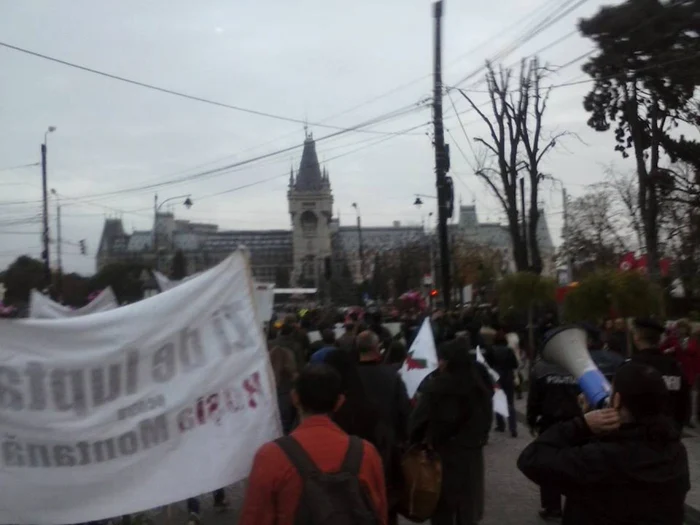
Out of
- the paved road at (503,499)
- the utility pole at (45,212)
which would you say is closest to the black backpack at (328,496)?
the paved road at (503,499)

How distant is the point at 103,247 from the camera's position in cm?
15812

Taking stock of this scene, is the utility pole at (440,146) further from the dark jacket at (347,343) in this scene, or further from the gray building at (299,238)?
the gray building at (299,238)

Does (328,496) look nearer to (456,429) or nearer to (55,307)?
(456,429)

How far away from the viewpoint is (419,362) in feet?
31.0

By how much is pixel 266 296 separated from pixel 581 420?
1574 centimetres

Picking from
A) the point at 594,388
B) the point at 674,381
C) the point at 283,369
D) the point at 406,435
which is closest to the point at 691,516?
the point at 674,381

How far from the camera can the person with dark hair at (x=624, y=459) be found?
10.7ft

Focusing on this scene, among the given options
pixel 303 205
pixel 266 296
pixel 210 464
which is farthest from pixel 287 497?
pixel 303 205

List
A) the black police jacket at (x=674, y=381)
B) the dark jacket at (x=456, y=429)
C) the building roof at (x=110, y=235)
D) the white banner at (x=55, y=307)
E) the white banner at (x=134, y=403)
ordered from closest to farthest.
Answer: the white banner at (x=134, y=403), the dark jacket at (x=456, y=429), the black police jacket at (x=674, y=381), the white banner at (x=55, y=307), the building roof at (x=110, y=235)

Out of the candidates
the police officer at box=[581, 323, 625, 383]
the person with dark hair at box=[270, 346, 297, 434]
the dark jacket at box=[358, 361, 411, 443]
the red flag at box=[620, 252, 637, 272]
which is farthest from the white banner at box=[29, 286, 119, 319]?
the red flag at box=[620, 252, 637, 272]

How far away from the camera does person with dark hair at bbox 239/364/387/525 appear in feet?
11.3

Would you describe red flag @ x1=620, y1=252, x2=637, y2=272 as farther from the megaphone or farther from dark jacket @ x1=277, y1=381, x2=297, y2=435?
the megaphone

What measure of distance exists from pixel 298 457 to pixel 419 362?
237 inches

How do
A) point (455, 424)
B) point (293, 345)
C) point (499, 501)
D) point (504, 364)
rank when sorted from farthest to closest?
point (504, 364)
point (293, 345)
point (499, 501)
point (455, 424)
